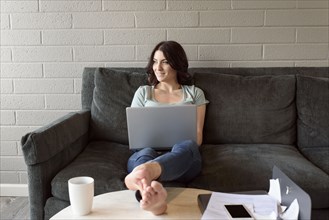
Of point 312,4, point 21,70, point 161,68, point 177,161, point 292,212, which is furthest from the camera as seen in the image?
point 21,70

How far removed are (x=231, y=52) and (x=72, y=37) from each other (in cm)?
107

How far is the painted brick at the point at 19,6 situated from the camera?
248 centimetres

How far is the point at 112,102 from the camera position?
2256 mm

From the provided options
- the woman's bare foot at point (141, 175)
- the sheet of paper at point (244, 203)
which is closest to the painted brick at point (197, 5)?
the woman's bare foot at point (141, 175)

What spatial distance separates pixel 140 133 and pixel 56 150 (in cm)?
41

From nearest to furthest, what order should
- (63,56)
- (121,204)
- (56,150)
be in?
1. (121,204)
2. (56,150)
3. (63,56)

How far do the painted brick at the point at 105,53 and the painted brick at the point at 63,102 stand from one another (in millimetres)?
266

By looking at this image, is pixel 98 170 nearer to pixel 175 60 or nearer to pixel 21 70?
pixel 175 60

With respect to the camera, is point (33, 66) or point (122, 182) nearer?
point (122, 182)

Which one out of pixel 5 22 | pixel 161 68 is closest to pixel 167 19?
pixel 161 68

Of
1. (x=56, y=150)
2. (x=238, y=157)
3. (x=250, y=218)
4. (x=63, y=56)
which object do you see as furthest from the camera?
(x=63, y=56)

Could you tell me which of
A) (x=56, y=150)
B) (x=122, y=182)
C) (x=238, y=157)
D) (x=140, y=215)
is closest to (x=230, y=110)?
(x=238, y=157)

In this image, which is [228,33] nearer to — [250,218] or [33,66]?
[33,66]

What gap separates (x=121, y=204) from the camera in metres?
1.28
